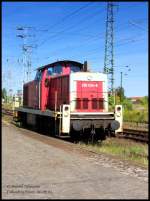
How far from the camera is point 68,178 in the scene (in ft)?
27.3

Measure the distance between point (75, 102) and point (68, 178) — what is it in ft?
32.0

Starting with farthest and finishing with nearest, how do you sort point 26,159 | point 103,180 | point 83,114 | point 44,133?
point 44,133
point 83,114
point 26,159
point 103,180

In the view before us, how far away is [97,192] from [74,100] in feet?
35.6

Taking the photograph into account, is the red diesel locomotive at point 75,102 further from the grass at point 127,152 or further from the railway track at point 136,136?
the railway track at point 136,136

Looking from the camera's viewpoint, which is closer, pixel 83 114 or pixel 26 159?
pixel 26 159

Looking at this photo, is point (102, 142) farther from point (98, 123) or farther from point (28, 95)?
point (28, 95)

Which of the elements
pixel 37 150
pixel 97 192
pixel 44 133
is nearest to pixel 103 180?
pixel 97 192

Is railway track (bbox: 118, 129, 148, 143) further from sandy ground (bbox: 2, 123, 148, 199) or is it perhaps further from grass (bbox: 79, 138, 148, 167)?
sandy ground (bbox: 2, 123, 148, 199)

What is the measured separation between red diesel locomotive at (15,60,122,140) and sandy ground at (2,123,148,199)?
16.7 ft

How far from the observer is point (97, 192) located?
717 cm

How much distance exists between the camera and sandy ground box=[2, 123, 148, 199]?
280 inches

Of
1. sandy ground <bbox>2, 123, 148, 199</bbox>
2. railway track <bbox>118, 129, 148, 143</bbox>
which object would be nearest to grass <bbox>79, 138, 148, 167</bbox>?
sandy ground <bbox>2, 123, 148, 199</bbox>

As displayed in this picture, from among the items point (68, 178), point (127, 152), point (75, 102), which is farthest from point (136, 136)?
point (68, 178)

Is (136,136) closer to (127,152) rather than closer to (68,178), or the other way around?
(127,152)
